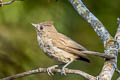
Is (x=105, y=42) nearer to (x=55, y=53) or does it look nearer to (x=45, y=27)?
(x=55, y=53)

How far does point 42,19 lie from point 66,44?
1.25 m

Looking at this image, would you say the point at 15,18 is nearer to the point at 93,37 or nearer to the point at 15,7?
the point at 15,7

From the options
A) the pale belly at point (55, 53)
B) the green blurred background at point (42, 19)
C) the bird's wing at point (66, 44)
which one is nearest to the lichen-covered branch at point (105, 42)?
the bird's wing at point (66, 44)

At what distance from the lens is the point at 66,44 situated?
16.0 feet

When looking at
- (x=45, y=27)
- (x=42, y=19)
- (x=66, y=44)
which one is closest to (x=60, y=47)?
(x=66, y=44)

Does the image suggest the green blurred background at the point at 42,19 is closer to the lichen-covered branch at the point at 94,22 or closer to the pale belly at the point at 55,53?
the pale belly at the point at 55,53

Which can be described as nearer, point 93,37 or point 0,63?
point 0,63

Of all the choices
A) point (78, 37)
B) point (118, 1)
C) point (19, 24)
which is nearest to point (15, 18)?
point (19, 24)

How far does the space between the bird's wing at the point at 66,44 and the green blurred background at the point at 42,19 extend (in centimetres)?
59

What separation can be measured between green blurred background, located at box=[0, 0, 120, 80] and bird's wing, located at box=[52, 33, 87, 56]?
Answer: 0.59 m

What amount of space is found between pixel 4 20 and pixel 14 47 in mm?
383

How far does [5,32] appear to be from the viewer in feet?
19.0

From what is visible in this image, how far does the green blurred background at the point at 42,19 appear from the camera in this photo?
5.63 meters

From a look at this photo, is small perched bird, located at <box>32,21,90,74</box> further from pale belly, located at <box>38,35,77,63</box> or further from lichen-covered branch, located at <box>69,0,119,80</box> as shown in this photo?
lichen-covered branch, located at <box>69,0,119,80</box>
